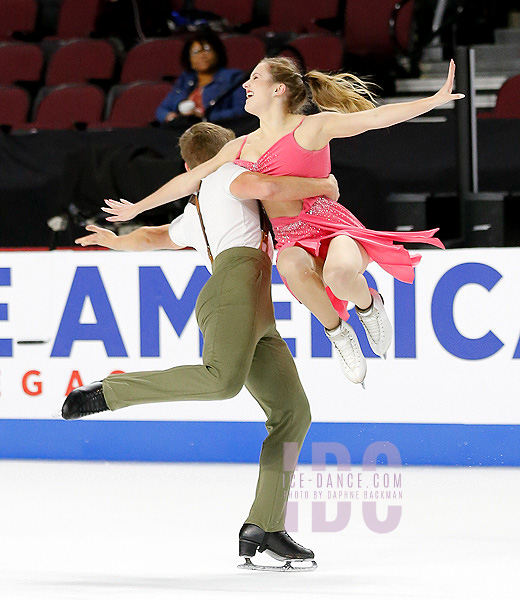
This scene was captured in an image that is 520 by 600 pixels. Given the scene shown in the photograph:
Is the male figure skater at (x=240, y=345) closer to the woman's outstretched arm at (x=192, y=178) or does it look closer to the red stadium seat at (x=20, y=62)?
the woman's outstretched arm at (x=192, y=178)

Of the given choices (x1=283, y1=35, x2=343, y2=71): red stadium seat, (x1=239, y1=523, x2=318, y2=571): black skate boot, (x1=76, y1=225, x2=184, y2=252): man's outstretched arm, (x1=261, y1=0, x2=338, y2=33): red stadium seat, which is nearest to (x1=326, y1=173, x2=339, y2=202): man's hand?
(x1=76, y1=225, x2=184, y2=252): man's outstretched arm

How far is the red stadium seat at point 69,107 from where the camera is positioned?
7.32 meters

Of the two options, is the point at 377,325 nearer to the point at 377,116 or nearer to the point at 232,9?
the point at 377,116

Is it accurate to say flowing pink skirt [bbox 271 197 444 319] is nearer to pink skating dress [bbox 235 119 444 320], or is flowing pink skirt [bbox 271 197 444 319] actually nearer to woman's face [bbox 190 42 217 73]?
pink skating dress [bbox 235 119 444 320]

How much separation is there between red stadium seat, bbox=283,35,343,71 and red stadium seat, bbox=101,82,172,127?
0.94 m

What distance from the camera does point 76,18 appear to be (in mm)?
8609

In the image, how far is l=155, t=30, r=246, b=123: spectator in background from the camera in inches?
255

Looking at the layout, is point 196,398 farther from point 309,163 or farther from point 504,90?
point 504,90

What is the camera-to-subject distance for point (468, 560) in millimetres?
3473

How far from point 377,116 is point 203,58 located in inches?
147

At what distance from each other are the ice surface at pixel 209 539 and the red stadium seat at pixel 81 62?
3.68m

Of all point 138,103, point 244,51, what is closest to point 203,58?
point 138,103

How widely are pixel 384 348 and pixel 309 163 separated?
666 millimetres

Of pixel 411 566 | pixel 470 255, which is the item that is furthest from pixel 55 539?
pixel 470 255
